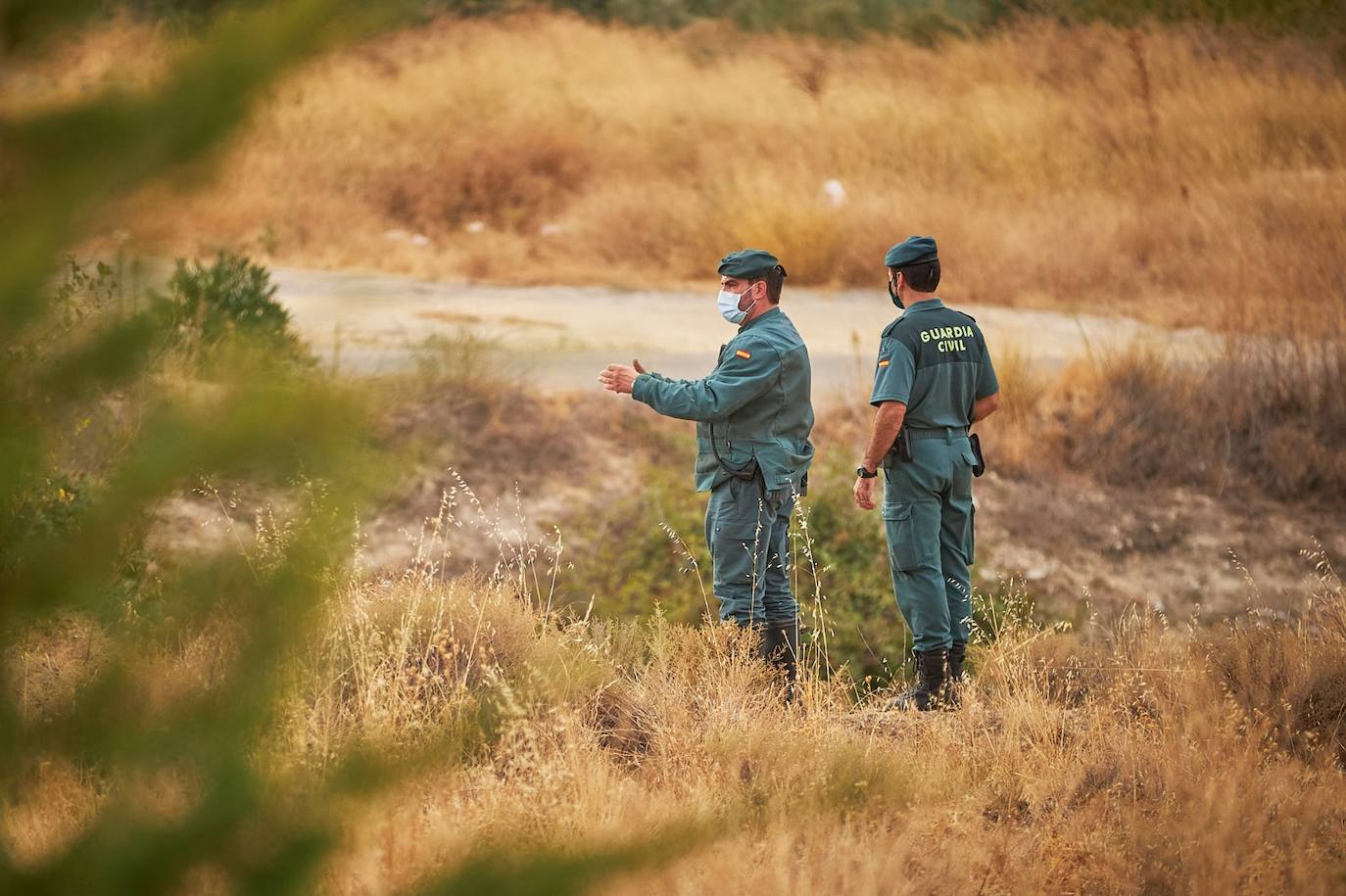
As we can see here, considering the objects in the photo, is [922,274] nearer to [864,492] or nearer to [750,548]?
[864,492]

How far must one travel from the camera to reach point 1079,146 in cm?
1802

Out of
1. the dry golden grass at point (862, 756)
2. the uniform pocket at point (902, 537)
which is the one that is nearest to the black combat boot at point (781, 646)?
the dry golden grass at point (862, 756)

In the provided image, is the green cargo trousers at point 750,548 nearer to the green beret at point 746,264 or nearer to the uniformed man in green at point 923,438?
the uniformed man in green at point 923,438

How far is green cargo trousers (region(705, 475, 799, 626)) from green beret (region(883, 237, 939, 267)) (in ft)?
3.11

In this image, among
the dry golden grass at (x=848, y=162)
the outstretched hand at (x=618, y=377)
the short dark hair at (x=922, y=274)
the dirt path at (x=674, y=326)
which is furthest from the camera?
the dry golden grass at (x=848, y=162)

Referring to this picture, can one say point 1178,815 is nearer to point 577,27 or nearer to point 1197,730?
point 1197,730

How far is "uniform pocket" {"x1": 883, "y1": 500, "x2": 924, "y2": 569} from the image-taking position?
5.29 meters

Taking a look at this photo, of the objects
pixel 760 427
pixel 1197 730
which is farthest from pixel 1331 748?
pixel 760 427

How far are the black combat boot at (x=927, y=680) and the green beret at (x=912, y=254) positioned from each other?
1471mm

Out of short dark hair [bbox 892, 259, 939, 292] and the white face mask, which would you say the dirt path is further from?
short dark hair [bbox 892, 259, 939, 292]

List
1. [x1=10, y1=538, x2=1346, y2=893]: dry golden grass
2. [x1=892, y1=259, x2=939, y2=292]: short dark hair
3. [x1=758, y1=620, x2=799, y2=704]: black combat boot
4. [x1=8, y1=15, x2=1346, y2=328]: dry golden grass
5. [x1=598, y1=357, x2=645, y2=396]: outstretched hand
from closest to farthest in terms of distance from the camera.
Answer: [x1=10, y1=538, x2=1346, y2=893]: dry golden grass → [x1=598, y1=357, x2=645, y2=396]: outstretched hand → [x1=892, y1=259, x2=939, y2=292]: short dark hair → [x1=758, y1=620, x2=799, y2=704]: black combat boot → [x1=8, y1=15, x2=1346, y2=328]: dry golden grass

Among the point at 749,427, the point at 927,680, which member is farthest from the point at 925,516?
the point at 749,427

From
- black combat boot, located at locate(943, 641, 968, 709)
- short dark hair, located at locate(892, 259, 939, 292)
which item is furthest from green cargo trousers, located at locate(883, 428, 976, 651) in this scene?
short dark hair, located at locate(892, 259, 939, 292)

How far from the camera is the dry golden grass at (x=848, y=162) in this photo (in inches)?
567
